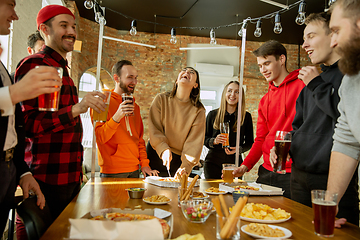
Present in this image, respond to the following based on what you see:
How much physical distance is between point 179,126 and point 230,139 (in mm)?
980

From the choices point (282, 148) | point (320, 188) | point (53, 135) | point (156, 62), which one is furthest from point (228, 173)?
point (156, 62)

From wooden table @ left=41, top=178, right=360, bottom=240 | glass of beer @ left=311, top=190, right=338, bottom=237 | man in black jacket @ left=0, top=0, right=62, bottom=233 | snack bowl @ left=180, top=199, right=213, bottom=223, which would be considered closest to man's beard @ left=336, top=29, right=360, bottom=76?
glass of beer @ left=311, top=190, right=338, bottom=237

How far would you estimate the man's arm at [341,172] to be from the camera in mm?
1089

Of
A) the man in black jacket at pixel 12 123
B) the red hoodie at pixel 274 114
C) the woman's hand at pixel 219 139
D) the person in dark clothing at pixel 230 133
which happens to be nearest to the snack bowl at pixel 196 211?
the man in black jacket at pixel 12 123

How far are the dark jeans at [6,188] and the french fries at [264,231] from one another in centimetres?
91

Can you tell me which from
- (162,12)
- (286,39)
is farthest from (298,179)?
(286,39)

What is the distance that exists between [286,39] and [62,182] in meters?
7.49

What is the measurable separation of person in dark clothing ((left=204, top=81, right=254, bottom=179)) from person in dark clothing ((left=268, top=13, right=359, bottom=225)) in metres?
1.47

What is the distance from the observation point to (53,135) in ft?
5.34

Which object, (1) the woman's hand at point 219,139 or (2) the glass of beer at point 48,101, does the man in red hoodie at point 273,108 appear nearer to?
(1) the woman's hand at point 219,139

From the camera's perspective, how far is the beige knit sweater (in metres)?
2.33

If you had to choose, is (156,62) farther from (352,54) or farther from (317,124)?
(352,54)

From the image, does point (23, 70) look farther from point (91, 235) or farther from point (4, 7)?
point (91, 235)

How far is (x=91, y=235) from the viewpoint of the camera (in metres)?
0.69
